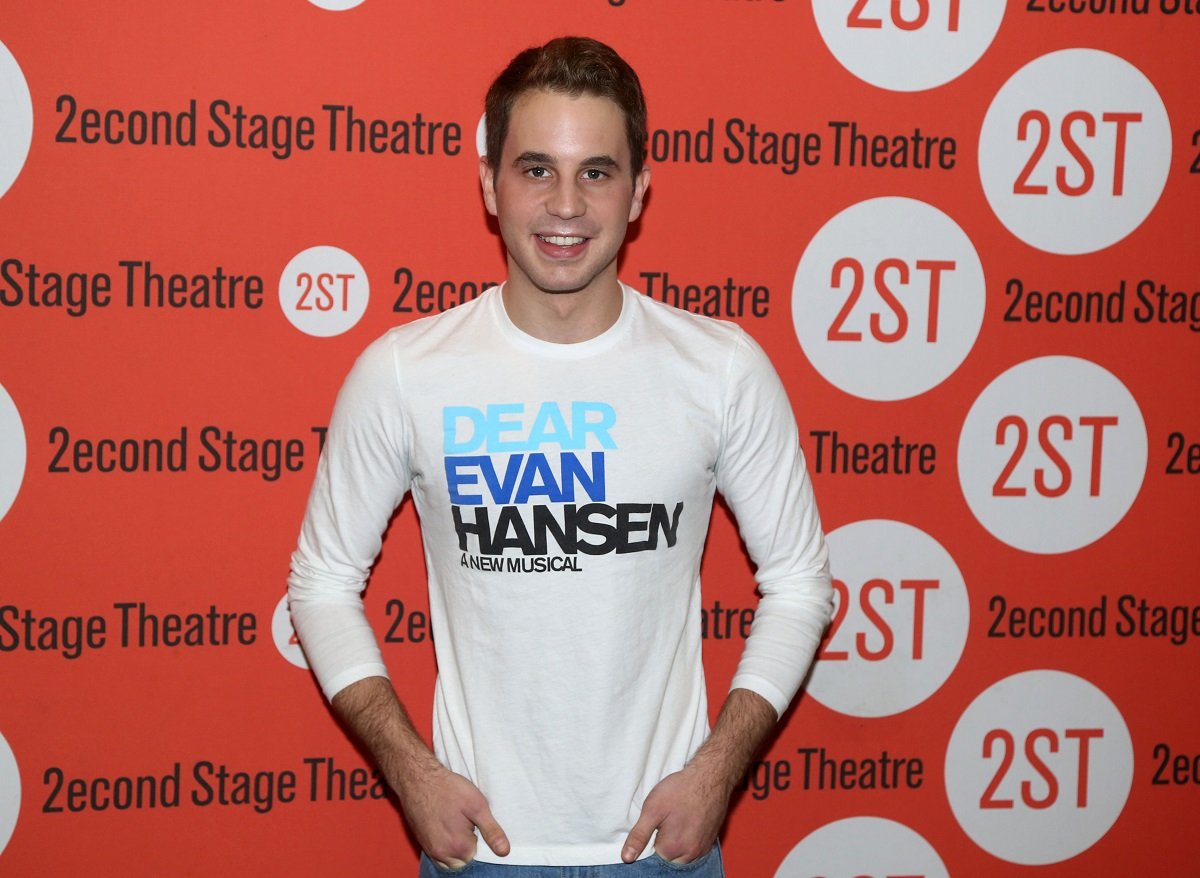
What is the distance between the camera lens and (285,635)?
200cm

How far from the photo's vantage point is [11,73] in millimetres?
1833

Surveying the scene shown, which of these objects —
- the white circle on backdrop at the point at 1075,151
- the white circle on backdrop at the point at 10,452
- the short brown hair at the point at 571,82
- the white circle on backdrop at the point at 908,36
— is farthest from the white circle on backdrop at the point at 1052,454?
the white circle on backdrop at the point at 10,452

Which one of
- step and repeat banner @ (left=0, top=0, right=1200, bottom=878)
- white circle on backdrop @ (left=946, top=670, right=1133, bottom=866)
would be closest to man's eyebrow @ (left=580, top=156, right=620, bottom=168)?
step and repeat banner @ (left=0, top=0, right=1200, bottom=878)

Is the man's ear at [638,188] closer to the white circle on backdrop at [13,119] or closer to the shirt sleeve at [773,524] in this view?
the shirt sleeve at [773,524]

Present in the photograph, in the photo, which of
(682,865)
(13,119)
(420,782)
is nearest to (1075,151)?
(682,865)

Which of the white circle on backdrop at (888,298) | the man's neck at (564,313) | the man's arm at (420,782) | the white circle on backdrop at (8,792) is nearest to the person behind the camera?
the man's arm at (420,782)

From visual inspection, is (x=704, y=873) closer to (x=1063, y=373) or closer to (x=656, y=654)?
(x=656, y=654)

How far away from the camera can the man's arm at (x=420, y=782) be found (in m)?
1.52

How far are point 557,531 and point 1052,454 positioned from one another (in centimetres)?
101

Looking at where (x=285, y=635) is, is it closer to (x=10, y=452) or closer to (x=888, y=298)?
(x=10, y=452)

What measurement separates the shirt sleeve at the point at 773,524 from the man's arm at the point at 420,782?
1.27 ft

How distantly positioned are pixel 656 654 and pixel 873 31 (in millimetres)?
1098

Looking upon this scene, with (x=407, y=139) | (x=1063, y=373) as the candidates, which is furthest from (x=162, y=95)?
(x=1063, y=373)

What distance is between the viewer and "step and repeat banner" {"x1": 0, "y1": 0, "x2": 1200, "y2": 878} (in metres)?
1.89
